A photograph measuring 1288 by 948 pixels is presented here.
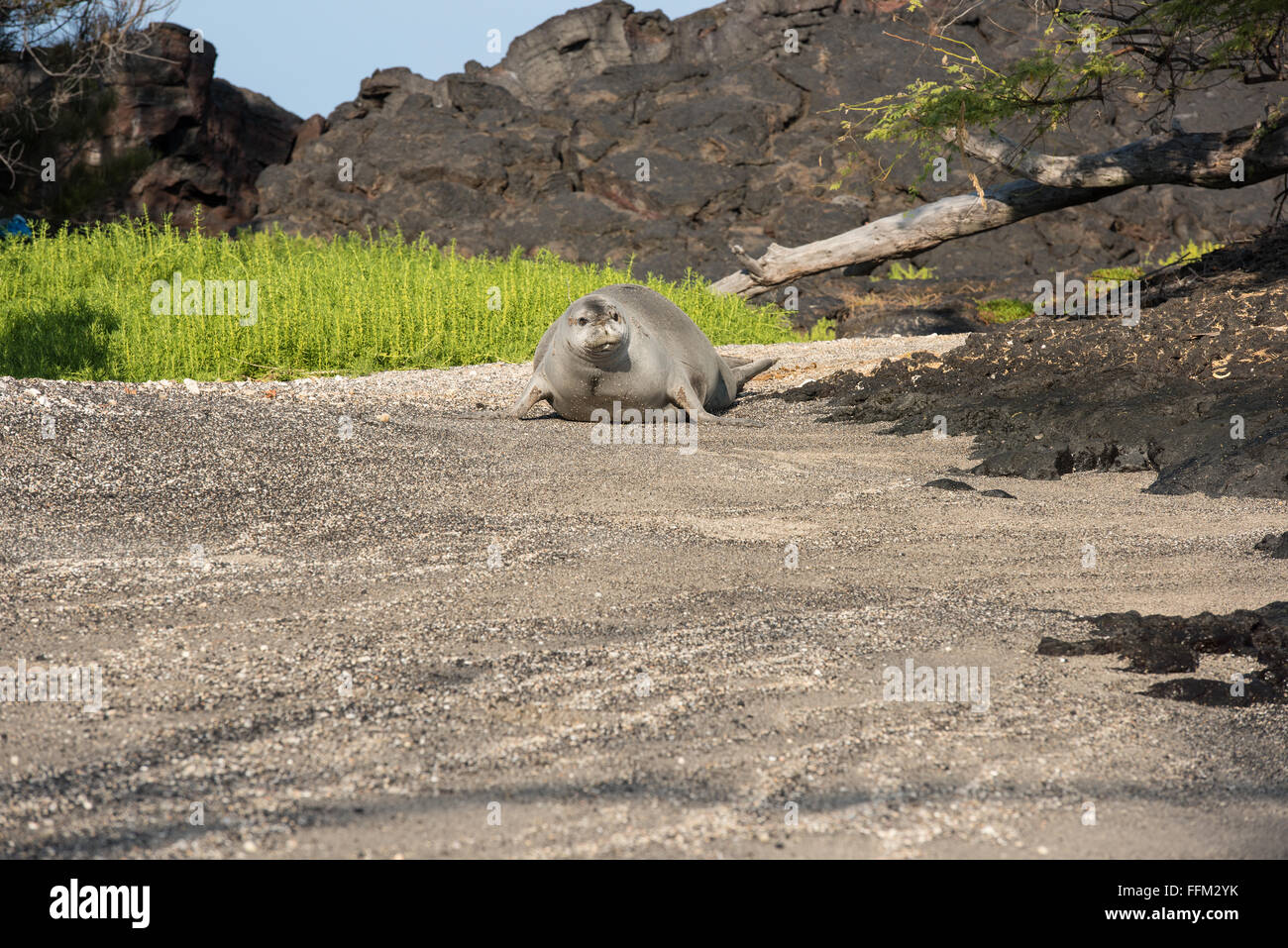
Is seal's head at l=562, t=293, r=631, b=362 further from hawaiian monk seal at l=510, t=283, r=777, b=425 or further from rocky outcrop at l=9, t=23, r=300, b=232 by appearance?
rocky outcrop at l=9, t=23, r=300, b=232

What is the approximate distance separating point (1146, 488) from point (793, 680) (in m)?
3.52

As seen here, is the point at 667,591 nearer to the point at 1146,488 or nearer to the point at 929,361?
the point at 1146,488

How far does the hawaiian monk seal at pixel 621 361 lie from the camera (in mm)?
7285

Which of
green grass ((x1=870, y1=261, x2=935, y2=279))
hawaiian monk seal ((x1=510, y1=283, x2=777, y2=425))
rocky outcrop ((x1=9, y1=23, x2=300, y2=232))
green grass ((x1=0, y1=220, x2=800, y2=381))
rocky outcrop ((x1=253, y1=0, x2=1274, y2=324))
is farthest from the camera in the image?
rocky outcrop ((x1=9, y1=23, x2=300, y2=232))

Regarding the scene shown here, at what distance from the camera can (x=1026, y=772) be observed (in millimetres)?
2443

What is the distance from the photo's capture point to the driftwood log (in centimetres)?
958

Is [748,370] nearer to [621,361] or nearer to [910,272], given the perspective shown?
[621,361]

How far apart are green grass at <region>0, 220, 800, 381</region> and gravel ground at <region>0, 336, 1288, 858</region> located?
390 cm

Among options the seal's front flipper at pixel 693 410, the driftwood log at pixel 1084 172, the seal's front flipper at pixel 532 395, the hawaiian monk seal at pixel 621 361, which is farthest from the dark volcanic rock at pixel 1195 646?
the driftwood log at pixel 1084 172

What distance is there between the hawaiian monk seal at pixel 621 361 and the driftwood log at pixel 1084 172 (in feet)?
10.8

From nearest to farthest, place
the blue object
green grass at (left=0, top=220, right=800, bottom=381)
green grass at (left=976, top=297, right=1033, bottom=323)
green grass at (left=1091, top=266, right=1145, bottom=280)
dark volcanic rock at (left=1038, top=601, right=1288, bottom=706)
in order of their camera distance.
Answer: dark volcanic rock at (left=1038, top=601, right=1288, bottom=706) → green grass at (left=0, top=220, right=800, bottom=381) → green grass at (left=976, top=297, right=1033, bottom=323) → green grass at (left=1091, top=266, right=1145, bottom=280) → the blue object

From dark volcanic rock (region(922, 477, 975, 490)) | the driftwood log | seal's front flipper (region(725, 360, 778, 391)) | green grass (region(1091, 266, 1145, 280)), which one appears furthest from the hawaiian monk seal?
green grass (region(1091, 266, 1145, 280))

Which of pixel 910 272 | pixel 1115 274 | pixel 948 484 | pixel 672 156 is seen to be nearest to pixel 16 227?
pixel 672 156

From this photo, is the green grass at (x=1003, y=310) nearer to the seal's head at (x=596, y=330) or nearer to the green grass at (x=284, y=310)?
the green grass at (x=284, y=310)
